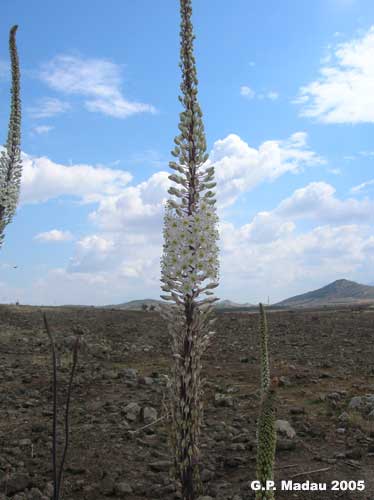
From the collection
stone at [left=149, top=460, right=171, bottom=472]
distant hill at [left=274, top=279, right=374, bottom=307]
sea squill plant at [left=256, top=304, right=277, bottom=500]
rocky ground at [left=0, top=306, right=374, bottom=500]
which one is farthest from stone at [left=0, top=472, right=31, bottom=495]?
distant hill at [left=274, top=279, right=374, bottom=307]

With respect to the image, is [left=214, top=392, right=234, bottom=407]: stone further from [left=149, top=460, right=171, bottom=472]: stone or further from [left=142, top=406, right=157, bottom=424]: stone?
[left=149, top=460, right=171, bottom=472]: stone

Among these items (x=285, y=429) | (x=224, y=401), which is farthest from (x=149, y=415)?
(x=285, y=429)

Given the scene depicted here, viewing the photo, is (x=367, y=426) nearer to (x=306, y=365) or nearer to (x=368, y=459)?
(x=368, y=459)

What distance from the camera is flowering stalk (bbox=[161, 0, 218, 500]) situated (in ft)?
16.5

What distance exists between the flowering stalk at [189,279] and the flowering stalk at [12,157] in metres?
5.17

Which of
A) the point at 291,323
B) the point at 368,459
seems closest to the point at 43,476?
the point at 368,459

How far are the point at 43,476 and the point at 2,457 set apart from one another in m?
0.76

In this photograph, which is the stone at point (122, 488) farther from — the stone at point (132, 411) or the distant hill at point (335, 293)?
the distant hill at point (335, 293)

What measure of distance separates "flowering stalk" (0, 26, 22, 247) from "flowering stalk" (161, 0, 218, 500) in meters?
5.17

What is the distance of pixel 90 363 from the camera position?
13.1 m

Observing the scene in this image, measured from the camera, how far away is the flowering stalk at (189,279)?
16.5 feet

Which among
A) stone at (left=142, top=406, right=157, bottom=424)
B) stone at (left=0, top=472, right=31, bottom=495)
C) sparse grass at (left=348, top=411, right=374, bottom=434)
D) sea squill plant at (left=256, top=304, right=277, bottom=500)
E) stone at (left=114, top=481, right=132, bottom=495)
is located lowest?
stone at (left=114, top=481, right=132, bottom=495)

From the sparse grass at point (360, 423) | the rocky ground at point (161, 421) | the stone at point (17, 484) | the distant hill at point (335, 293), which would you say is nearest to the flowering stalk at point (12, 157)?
the rocky ground at point (161, 421)

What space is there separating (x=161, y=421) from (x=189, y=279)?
4.10 metres
